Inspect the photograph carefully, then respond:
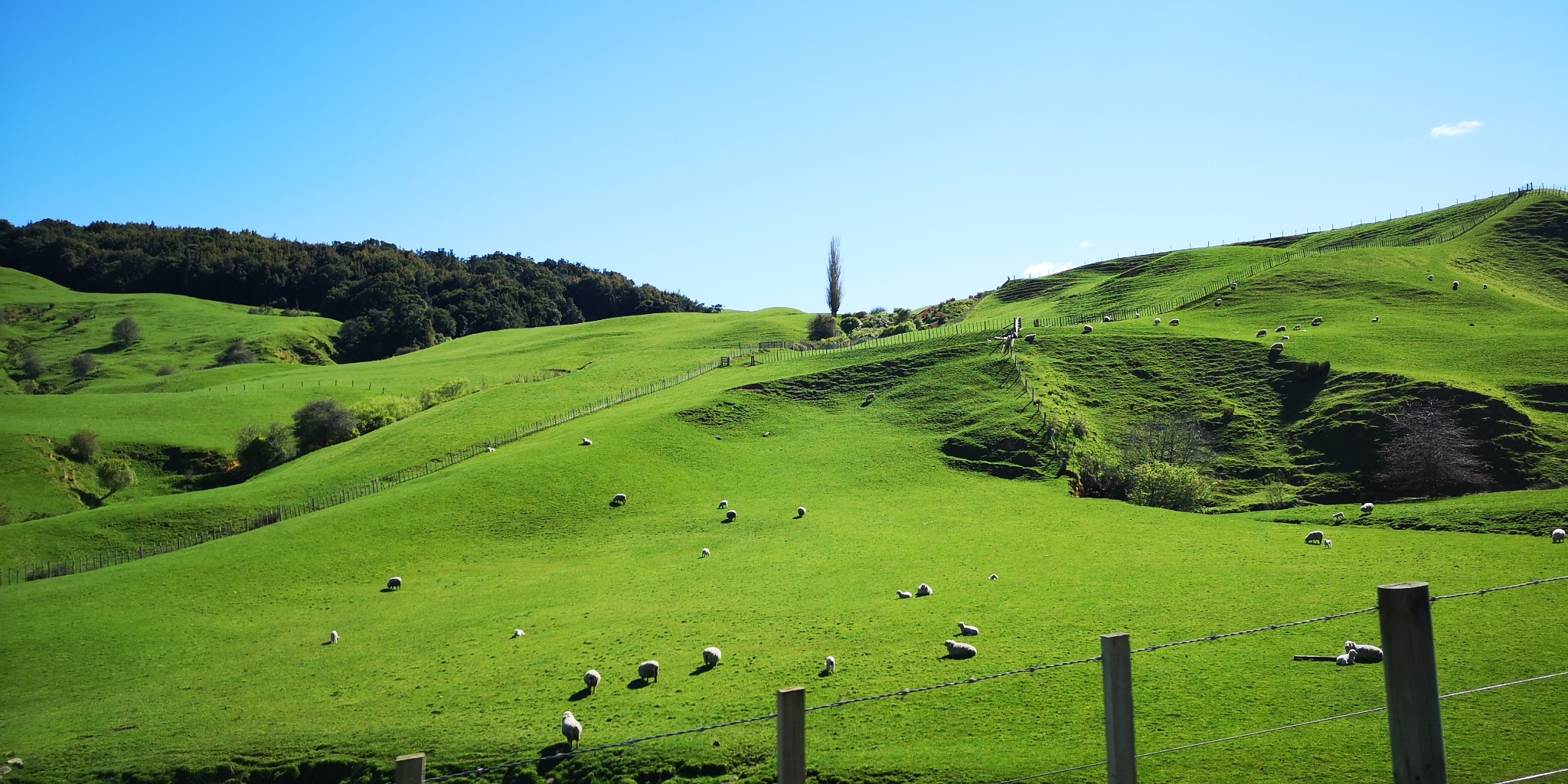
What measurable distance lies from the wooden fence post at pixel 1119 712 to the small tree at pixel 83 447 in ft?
281

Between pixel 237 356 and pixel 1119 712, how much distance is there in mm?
142116

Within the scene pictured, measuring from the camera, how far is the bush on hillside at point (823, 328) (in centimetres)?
12850

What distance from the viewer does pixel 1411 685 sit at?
6.82 metres

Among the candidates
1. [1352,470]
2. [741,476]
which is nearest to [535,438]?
[741,476]

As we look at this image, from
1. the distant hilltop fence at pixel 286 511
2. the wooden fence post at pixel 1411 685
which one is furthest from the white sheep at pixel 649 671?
the distant hilltop fence at pixel 286 511

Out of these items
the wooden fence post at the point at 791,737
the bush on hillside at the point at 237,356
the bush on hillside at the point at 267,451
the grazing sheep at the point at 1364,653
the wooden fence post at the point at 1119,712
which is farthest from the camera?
the bush on hillside at the point at 237,356

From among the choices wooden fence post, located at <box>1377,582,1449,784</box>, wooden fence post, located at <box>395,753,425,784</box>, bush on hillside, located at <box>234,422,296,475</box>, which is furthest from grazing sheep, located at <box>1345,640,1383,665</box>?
bush on hillside, located at <box>234,422,296,475</box>

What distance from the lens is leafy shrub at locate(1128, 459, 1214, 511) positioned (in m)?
46.3

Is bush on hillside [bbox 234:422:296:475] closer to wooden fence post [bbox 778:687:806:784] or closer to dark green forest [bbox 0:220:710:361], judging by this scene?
wooden fence post [bbox 778:687:806:784]

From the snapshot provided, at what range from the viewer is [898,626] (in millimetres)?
26141

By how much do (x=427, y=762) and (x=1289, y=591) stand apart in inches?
910

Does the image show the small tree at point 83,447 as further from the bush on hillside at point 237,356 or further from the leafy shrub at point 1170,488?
the leafy shrub at point 1170,488

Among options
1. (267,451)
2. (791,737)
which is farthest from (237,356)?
(791,737)

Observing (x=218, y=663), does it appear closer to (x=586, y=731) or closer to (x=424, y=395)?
(x=586, y=731)
